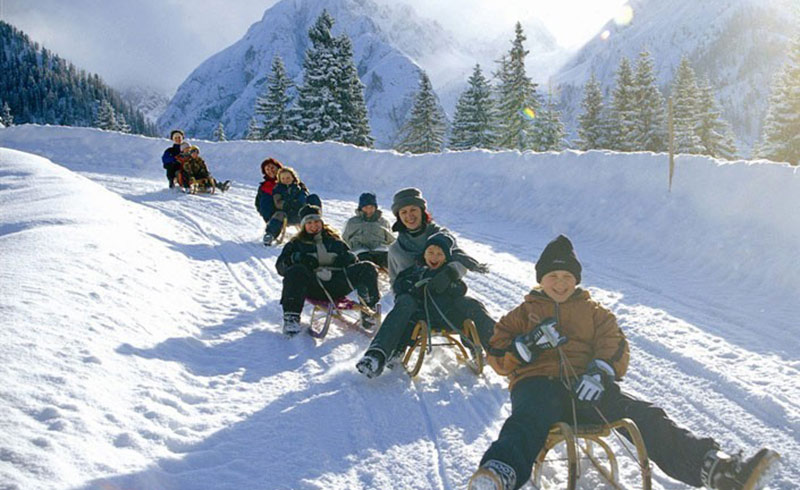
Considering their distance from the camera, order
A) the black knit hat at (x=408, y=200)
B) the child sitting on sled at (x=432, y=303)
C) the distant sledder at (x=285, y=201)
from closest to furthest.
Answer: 1. the child sitting on sled at (x=432, y=303)
2. the black knit hat at (x=408, y=200)
3. the distant sledder at (x=285, y=201)

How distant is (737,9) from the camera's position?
165 meters

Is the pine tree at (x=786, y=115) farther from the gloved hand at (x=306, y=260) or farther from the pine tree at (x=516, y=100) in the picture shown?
the gloved hand at (x=306, y=260)

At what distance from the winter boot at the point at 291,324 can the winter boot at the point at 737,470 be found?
353 cm

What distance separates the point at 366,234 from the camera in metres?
6.81

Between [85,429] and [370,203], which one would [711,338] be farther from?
[85,429]

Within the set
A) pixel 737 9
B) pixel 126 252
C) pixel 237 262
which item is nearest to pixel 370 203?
pixel 237 262

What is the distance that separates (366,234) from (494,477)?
4709 millimetres

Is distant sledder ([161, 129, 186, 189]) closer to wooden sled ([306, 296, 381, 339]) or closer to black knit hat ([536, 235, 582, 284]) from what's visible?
wooden sled ([306, 296, 381, 339])

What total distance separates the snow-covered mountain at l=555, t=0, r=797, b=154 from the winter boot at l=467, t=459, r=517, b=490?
5178 inches

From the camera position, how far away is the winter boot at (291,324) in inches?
196

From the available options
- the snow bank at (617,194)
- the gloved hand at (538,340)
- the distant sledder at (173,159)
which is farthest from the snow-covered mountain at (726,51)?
the gloved hand at (538,340)

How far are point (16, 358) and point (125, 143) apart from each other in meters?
19.7

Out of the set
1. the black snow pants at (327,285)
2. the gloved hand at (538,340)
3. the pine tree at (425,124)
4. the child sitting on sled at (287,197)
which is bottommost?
the black snow pants at (327,285)

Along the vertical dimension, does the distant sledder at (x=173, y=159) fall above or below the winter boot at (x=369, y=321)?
above
